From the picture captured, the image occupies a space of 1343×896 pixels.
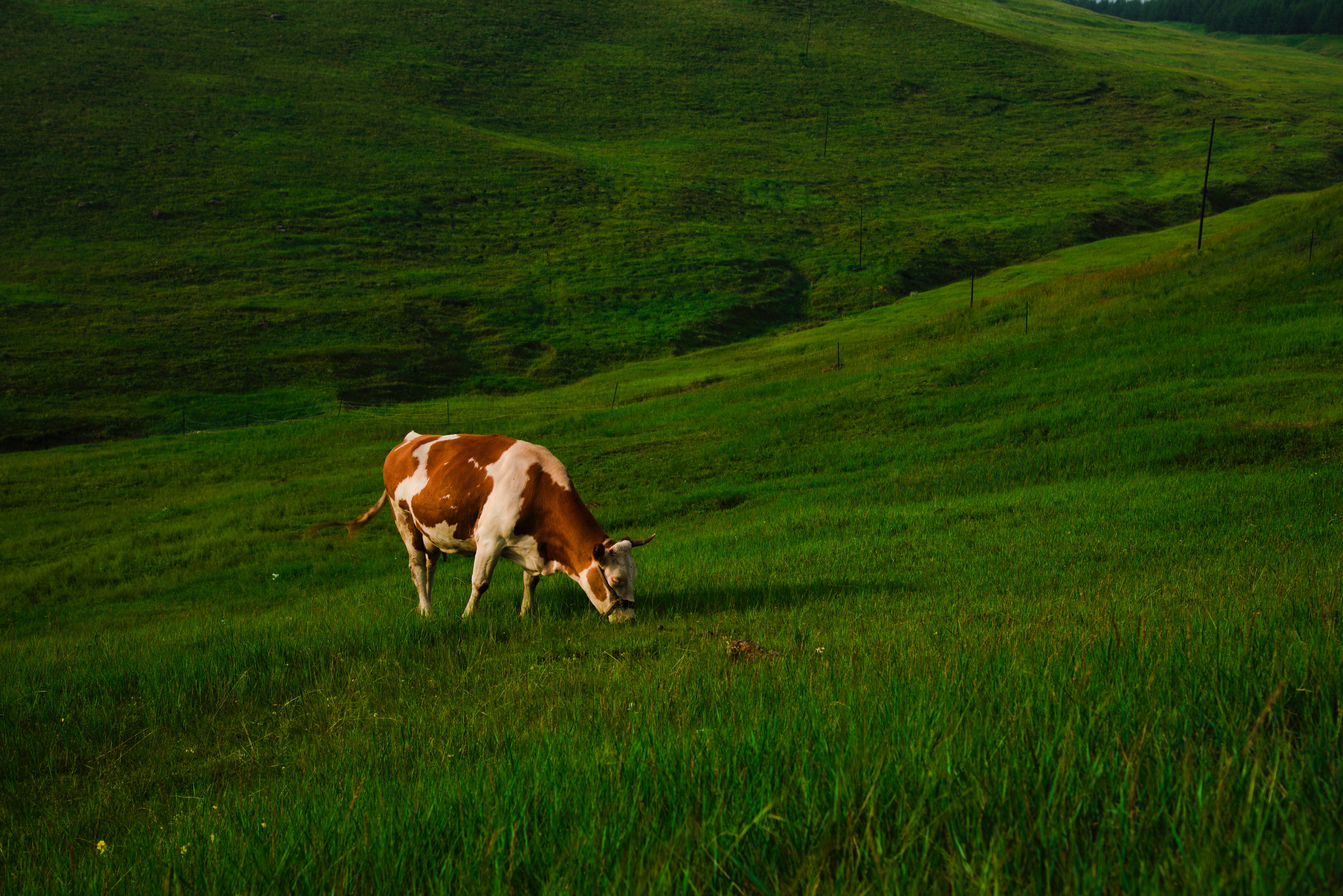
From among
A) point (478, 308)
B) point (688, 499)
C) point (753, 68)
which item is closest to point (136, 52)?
point (478, 308)

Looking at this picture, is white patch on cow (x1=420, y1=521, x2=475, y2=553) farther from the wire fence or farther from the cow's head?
the wire fence

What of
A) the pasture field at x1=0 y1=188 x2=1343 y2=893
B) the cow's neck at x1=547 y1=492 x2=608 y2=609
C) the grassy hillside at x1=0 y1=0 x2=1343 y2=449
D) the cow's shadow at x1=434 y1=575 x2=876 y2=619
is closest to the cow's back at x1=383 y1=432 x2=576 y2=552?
the cow's neck at x1=547 y1=492 x2=608 y2=609

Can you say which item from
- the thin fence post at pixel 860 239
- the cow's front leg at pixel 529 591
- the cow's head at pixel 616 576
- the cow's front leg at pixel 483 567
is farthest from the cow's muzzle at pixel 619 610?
the thin fence post at pixel 860 239

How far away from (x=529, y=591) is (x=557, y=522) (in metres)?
0.97

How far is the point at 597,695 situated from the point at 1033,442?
21083 mm

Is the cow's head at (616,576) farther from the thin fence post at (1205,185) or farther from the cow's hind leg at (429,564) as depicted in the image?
the thin fence post at (1205,185)

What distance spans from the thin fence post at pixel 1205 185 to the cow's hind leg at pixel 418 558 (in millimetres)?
40486

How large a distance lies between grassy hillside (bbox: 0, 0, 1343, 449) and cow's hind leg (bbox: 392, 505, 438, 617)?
46.1 m

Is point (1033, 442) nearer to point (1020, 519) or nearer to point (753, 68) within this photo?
point (1020, 519)

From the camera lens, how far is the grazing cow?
10219 mm

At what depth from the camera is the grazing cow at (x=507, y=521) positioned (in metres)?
10.2

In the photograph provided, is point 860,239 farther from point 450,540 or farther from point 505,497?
point 505,497

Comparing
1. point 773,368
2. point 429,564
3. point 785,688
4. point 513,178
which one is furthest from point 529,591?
point 513,178

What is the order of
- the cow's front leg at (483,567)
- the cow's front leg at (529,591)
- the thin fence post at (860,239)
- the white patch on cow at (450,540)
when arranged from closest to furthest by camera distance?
the cow's front leg at (529,591), the cow's front leg at (483,567), the white patch on cow at (450,540), the thin fence post at (860,239)
